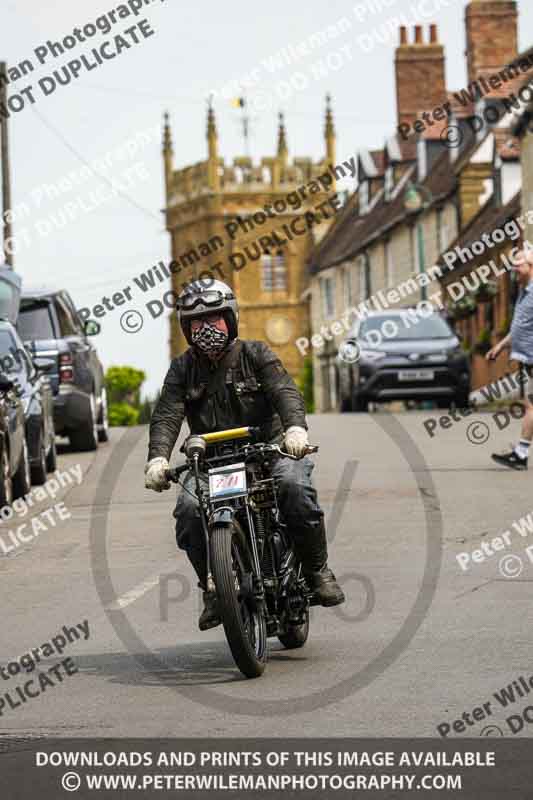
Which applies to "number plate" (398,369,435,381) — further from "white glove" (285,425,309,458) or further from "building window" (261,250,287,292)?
"building window" (261,250,287,292)

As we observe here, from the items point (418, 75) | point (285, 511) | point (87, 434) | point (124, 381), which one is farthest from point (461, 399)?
point (418, 75)

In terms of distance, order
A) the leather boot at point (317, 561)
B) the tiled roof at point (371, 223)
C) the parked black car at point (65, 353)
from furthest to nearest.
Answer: the tiled roof at point (371, 223) < the parked black car at point (65, 353) < the leather boot at point (317, 561)

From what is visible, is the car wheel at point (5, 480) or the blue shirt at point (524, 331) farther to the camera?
the blue shirt at point (524, 331)

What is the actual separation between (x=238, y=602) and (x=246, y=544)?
41 centimetres

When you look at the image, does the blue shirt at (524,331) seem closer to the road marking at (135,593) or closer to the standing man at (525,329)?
the standing man at (525,329)

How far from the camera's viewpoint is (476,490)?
16172mm

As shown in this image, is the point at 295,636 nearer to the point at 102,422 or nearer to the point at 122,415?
the point at 102,422

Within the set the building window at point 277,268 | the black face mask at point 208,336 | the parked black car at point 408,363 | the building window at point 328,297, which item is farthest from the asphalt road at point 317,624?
the building window at point 277,268

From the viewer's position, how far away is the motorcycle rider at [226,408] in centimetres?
823

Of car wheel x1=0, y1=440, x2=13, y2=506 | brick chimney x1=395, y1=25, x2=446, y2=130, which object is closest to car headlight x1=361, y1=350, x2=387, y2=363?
car wheel x1=0, y1=440, x2=13, y2=506

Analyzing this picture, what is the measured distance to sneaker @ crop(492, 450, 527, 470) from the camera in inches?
696

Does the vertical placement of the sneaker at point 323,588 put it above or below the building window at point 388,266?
below

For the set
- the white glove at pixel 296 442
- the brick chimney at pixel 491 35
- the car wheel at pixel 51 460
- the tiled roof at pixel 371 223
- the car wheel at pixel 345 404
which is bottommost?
the car wheel at pixel 51 460
